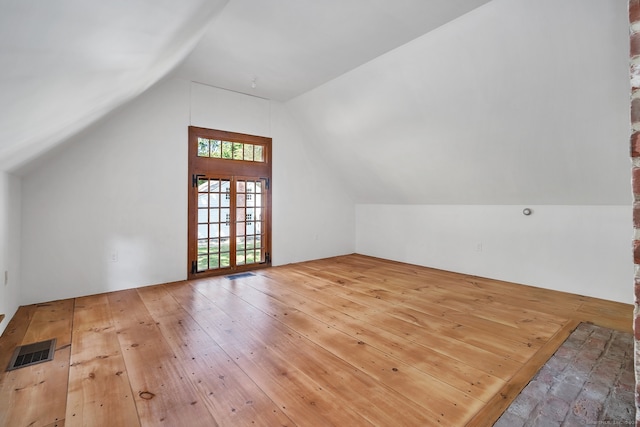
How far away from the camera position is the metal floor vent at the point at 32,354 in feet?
7.09

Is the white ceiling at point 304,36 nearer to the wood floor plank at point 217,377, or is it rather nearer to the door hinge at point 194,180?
the door hinge at point 194,180

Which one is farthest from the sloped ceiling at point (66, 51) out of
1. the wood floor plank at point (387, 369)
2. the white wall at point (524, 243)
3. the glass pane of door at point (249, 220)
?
the white wall at point (524, 243)

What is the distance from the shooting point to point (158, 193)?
416 cm

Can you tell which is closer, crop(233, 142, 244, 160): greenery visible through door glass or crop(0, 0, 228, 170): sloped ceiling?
crop(0, 0, 228, 170): sloped ceiling

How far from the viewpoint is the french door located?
4.50 meters

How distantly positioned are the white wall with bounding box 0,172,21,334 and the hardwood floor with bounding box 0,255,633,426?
0.20 m

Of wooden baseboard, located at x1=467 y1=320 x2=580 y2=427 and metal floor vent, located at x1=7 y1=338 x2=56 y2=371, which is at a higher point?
wooden baseboard, located at x1=467 y1=320 x2=580 y2=427

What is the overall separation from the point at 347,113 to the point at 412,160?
1256 mm

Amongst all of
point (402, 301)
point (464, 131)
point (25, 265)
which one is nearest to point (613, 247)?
point (464, 131)

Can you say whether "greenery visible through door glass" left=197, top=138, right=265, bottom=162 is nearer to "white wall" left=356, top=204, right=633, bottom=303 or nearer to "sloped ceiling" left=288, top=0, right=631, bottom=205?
"sloped ceiling" left=288, top=0, right=631, bottom=205

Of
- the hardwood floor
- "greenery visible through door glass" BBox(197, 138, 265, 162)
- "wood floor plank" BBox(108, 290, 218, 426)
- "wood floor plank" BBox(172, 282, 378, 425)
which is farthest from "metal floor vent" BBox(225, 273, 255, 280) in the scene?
"greenery visible through door glass" BBox(197, 138, 265, 162)

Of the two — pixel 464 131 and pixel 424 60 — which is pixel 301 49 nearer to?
pixel 424 60

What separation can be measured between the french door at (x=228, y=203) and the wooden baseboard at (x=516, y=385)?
3.94 meters

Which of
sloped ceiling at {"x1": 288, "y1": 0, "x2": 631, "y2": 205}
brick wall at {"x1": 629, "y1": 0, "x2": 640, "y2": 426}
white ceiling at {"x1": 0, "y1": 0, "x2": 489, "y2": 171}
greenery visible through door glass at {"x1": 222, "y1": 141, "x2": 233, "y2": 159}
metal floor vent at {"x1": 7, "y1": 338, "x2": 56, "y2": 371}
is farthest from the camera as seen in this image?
greenery visible through door glass at {"x1": 222, "y1": 141, "x2": 233, "y2": 159}
